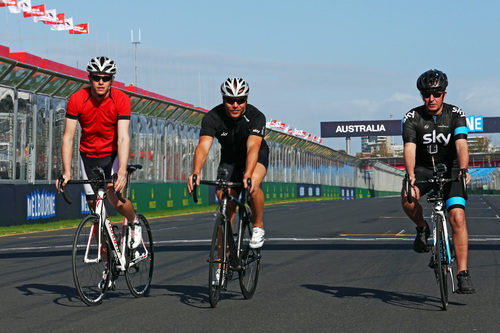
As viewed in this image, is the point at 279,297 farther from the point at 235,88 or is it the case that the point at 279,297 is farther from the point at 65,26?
the point at 65,26

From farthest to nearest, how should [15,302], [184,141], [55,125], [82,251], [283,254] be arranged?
1. [184,141]
2. [55,125]
3. [283,254]
4. [15,302]
5. [82,251]

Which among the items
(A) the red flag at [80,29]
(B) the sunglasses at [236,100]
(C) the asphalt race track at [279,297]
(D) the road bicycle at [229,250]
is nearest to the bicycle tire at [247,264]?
(D) the road bicycle at [229,250]

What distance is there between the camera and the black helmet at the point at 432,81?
7.22 m

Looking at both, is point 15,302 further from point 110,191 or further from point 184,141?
point 184,141

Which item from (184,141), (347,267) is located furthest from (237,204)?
(184,141)

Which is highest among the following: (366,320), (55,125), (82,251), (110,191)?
(55,125)

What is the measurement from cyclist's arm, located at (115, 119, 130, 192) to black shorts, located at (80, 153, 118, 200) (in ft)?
0.87

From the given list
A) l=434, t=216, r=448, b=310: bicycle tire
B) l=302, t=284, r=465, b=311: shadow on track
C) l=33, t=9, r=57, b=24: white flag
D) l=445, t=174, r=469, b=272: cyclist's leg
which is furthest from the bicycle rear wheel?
l=33, t=9, r=57, b=24: white flag

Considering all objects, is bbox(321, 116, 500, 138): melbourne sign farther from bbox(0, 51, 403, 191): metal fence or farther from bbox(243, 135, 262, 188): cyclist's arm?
bbox(243, 135, 262, 188): cyclist's arm

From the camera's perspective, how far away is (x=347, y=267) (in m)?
10.3

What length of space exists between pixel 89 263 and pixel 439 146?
3115 mm

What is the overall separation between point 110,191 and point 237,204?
1.07m

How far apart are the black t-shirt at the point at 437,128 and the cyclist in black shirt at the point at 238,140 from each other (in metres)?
1.26

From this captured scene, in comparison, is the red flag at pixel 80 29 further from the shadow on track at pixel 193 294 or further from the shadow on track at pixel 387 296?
the shadow on track at pixel 387 296
